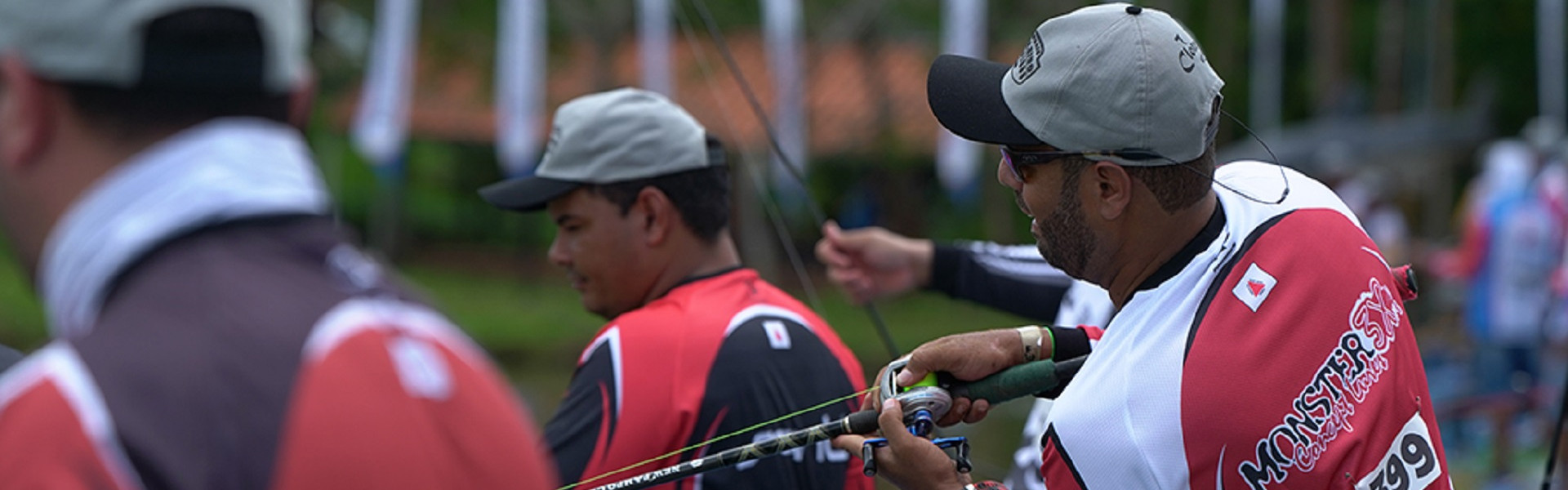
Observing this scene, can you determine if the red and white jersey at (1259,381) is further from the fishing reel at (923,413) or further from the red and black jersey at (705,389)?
the red and black jersey at (705,389)

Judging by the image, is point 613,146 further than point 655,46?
No

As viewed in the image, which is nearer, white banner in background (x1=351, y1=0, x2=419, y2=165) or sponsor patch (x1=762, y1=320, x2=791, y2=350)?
sponsor patch (x1=762, y1=320, x2=791, y2=350)

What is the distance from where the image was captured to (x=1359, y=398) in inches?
83.6

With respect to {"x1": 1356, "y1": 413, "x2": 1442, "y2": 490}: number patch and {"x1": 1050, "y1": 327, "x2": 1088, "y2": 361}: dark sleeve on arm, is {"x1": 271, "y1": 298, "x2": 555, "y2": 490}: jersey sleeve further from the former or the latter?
{"x1": 1050, "y1": 327, "x2": 1088, "y2": 361}: dark sleeve on arm

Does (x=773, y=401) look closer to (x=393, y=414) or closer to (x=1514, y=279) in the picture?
(x=393, y=414)

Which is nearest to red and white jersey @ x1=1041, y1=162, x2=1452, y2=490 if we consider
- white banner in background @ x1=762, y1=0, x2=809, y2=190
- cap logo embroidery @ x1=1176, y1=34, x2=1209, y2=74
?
cap logo embroidery @ x1=1176, y1=34, x2=1209, y2=74

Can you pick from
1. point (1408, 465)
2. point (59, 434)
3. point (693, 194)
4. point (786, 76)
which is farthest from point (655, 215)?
point (786, 76)

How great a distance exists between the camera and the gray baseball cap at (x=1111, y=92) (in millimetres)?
2195

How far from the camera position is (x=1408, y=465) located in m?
2.13

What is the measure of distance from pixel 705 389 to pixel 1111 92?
41.2 inches

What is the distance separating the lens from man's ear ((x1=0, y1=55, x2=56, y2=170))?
4.43 feet

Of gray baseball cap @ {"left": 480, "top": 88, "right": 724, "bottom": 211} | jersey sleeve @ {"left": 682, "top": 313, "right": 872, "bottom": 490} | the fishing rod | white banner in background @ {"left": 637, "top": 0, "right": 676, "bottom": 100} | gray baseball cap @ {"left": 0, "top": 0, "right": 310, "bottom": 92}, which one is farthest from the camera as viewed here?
white banner in background @ {"left": 637, "top": 0, "right": 676, "bottom": 100}

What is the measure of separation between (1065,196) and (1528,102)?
76.6ft

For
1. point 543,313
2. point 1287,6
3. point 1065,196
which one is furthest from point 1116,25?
point 1287,6
